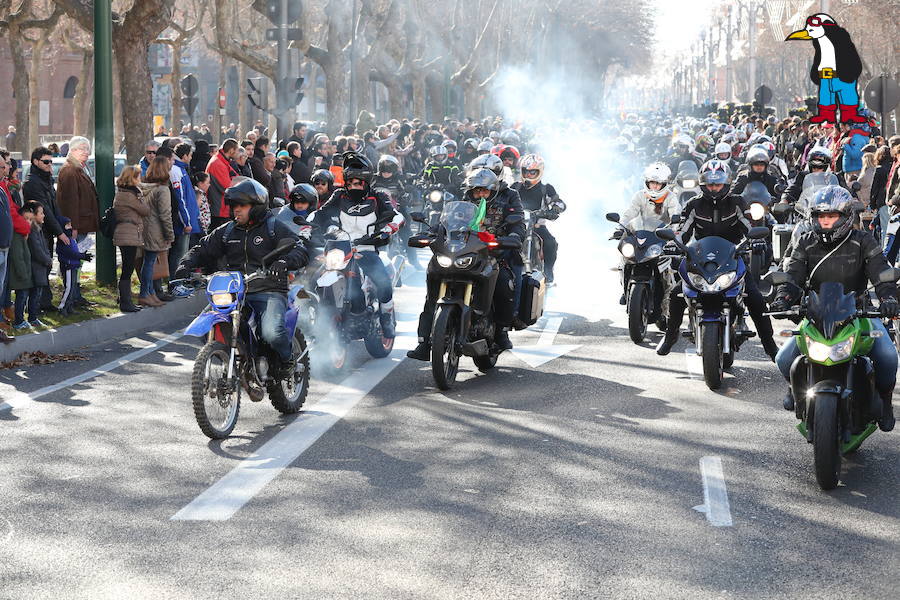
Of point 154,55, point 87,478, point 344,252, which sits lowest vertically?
point 87,478

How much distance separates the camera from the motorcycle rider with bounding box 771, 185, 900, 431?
8047 mm

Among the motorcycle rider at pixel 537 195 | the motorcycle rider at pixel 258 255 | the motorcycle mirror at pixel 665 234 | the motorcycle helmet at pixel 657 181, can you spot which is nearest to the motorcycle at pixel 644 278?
the motorcycle helmet at pixel 657 181

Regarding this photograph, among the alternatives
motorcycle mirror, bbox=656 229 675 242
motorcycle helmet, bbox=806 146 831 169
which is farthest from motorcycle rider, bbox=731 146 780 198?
motorcycle mirror, bbox=656 229 675 242

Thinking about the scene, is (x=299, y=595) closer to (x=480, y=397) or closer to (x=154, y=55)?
(x=480, y=397)

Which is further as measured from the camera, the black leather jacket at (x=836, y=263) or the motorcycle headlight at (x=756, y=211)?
the motorcycle headlight at (x=756, y=211)

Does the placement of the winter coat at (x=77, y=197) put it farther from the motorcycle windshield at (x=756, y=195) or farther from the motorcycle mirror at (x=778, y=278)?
the motorcycle mirror at (x=778, y=278)

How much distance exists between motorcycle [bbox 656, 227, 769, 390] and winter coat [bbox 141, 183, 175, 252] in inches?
239

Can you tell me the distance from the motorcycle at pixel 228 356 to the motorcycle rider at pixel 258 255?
7 cm

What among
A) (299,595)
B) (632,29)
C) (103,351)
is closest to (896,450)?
(299,595)

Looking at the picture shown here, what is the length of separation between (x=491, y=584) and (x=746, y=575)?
3.37 ft

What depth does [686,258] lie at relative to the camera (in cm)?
1109

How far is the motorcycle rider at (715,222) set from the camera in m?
11.8

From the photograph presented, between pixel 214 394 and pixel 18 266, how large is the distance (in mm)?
5176

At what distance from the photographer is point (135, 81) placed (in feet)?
73.3
